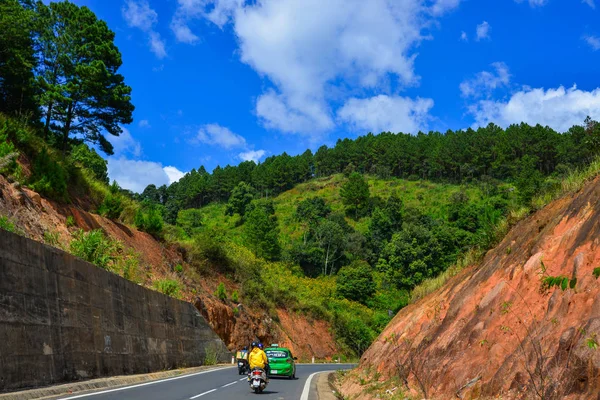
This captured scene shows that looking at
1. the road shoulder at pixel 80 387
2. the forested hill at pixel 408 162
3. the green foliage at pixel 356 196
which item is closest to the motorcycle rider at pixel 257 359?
the road shoulder at pixel 80 387

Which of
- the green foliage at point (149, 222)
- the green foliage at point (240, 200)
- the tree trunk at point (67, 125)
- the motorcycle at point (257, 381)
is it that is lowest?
the motorcycle at point (257, 381)

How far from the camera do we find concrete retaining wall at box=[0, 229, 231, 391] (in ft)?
35.3

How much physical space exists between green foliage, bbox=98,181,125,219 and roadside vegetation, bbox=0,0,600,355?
0.10 meters

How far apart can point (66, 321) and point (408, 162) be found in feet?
Answer: 383

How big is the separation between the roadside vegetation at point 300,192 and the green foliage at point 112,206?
0.10 meters

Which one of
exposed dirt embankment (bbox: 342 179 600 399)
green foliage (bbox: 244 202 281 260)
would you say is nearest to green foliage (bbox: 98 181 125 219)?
exposed dirt embankment (bbox: 342 179 600 399)

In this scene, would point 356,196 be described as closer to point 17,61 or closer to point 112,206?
point 112,206

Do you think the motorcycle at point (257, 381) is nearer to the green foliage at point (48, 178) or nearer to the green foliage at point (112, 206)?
the green foliage at point (48, 178)

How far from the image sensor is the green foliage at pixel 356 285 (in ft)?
212

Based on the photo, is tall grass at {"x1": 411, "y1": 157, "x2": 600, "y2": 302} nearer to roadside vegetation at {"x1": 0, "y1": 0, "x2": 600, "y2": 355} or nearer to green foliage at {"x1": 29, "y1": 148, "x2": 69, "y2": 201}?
roadside vegetation at {"x1": 0, "y1": 0, "x2": 600, "y2": 355}

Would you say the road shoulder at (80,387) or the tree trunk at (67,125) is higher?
the tree trunk at (67,125)

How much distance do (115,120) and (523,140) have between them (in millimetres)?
94394

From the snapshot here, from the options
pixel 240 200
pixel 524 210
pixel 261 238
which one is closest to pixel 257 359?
pixel 524 210

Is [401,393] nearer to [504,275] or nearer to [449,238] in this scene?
[504,275]
